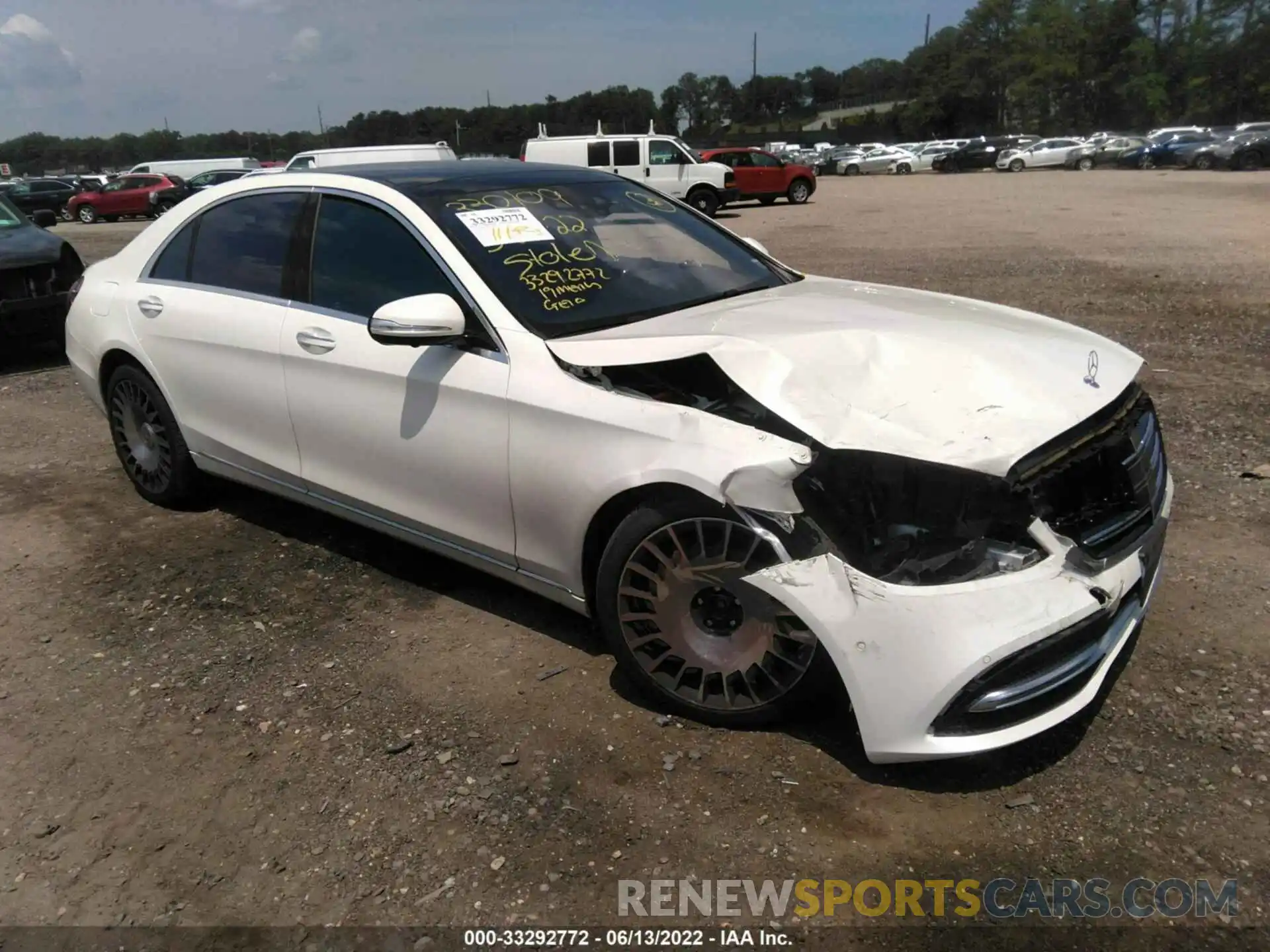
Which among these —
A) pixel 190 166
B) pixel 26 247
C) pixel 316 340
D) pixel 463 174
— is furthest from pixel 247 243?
pixel 190 166

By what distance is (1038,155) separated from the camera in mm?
43781

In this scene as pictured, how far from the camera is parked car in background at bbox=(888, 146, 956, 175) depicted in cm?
4903

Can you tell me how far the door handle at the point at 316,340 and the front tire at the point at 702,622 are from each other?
59.5 inches

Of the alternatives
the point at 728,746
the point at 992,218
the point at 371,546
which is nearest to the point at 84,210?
the point at 992,218

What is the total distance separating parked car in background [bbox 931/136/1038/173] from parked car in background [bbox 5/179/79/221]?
39255 millimetres

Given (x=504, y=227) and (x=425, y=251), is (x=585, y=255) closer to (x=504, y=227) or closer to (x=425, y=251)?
(x=504, y=227)

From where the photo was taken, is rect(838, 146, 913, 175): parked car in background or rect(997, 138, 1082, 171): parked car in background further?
rect(838, 146, 913, 175): parked car in background

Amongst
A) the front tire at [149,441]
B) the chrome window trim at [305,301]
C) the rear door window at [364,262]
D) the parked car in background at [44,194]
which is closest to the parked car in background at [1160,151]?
the parked car in background at [44,194]

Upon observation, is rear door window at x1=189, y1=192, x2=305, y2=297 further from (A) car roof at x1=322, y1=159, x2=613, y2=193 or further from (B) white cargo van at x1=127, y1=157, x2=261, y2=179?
(B) white cargo van at x1=127, y1=157, x2=261, y2=179

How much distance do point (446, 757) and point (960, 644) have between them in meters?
1.58

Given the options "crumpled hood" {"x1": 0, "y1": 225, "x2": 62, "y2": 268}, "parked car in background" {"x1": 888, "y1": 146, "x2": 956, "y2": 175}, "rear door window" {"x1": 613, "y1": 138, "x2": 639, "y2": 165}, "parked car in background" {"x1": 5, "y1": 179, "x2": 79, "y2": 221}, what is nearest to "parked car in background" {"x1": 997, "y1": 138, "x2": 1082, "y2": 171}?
"parked car in background" {"x1": 888, "y1": 146, "x2": 956, "y2": 175}

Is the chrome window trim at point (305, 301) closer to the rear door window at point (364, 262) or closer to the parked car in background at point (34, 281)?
A: the rear door window at point (364, 262)

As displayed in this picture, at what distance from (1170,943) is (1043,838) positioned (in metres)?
0.38

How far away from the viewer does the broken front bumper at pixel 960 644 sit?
94.6 inches
